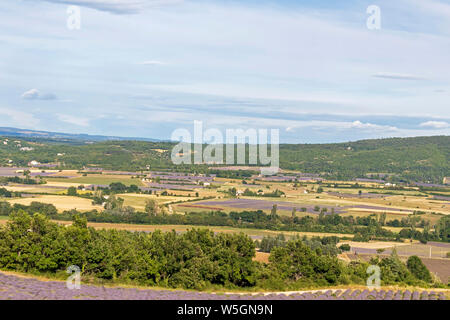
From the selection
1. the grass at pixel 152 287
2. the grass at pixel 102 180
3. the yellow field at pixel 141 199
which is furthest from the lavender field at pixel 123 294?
the grass at pixel 102 180

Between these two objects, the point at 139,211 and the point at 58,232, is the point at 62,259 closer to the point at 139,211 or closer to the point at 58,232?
the point at 58,232

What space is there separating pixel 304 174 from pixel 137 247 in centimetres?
15524

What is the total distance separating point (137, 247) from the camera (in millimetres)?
40688

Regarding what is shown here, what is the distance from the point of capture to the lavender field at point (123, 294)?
25.2 metres

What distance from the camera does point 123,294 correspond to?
27.9 meters

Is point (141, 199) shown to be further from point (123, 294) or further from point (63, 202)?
point (123, 294)

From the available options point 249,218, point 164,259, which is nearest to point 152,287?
point 164,259

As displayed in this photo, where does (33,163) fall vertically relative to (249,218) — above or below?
above

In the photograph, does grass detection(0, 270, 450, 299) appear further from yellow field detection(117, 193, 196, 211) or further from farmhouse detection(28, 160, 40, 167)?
farmhouse detection(28, 160, 40, 167)

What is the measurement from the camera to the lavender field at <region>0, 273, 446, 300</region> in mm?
25156

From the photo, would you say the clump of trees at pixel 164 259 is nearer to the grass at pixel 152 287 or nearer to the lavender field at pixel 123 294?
the grass at pixel 152 287

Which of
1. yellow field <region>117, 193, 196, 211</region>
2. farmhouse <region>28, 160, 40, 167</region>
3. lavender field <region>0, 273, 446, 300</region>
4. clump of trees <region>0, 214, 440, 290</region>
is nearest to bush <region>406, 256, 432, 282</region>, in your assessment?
clump of trees <region>0, 214, 440, 290</region>

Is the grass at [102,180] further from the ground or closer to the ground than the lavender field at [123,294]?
further from the ground
